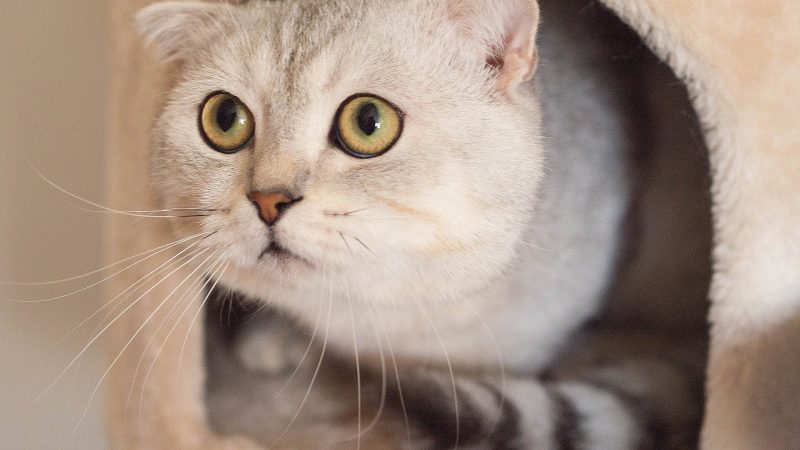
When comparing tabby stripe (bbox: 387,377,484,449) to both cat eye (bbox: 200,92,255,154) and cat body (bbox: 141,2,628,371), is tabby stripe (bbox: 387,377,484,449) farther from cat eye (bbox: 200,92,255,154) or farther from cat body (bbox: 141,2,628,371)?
cat eye (bbox: 200,92,255,154)

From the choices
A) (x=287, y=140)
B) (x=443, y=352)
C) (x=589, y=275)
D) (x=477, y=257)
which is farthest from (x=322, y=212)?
(x=589, y=275)

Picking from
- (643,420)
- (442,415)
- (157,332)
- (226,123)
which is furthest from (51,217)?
(643,420)

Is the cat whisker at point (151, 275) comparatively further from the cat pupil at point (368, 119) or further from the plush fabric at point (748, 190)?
the plush fabric at point (748, 190)

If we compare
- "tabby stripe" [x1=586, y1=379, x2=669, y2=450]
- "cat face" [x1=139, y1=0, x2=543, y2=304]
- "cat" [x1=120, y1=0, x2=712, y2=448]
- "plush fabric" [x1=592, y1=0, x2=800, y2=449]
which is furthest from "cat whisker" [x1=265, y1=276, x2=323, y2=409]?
"plush fabric" [x1=592, y1=0, x2=800, y2=449]

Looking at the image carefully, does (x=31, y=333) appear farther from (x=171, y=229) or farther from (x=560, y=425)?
(x=560, y=425)

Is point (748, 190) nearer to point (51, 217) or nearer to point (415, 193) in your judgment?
point (415, 193)
